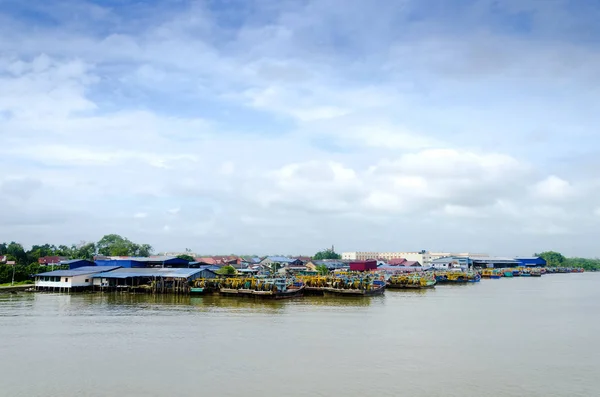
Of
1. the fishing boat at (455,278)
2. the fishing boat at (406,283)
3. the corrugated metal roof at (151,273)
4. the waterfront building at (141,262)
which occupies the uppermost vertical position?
the waterfront building at (141,262)

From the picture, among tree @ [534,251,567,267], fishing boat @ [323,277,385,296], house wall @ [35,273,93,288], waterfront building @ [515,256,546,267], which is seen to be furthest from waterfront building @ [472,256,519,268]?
house wall @ [35,273,93,288]

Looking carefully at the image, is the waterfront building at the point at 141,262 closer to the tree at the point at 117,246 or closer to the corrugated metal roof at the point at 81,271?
the corrugated metal roof at the point at 81,271

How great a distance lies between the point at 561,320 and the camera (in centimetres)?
2409

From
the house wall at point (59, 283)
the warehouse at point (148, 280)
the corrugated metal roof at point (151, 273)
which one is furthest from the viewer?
the house wall at point (59, 283)

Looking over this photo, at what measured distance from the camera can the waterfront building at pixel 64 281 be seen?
38188 millimetres

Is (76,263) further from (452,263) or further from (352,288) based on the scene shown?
(452,263)

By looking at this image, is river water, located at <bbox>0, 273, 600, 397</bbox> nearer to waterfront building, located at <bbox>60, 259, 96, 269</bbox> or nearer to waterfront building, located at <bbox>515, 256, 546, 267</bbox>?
waterfront building, located at <bbox>60, 259, 96, 269</bbox>

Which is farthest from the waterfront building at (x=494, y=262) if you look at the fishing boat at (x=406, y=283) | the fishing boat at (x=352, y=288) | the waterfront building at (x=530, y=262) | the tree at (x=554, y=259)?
the fishing boat at (x=352, y=288)

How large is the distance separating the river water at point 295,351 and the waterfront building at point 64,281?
10.3 m

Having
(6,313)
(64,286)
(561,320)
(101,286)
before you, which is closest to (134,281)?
(101,286)

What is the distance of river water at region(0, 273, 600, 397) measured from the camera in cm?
1266

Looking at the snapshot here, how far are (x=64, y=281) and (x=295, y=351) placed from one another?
94.6 feet

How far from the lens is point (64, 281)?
3825cm

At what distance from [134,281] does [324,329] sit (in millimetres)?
24516
